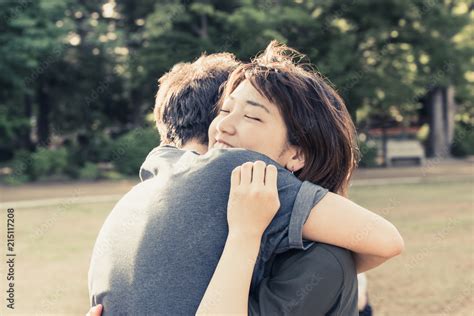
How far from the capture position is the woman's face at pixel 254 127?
6.30 ft

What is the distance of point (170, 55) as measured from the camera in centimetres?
2556

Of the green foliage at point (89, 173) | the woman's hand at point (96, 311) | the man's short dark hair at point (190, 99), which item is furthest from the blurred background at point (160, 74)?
the woman's hand at point (96, 311)

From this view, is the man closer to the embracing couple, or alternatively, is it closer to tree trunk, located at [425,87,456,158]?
the embracing couple

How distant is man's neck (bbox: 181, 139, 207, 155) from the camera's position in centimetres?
223

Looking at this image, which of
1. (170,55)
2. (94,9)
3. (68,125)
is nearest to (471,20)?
(170,55)

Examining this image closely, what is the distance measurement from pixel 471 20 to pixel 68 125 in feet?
55.4

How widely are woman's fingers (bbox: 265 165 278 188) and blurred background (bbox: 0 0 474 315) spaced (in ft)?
43.6

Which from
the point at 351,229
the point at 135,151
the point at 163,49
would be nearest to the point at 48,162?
the point at 135,151

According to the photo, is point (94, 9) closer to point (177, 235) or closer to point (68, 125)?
point (68, 125)

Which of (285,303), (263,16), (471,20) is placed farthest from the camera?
(471,20)

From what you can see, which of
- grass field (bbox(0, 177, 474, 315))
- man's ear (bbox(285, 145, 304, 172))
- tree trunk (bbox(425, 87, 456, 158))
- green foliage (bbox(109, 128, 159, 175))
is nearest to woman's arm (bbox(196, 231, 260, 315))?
man's ear (bbox(285, 145, 304, 172))

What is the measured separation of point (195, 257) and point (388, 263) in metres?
8.14

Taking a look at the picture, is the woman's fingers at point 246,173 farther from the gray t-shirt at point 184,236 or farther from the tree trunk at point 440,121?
the tree trunk at point 440,121

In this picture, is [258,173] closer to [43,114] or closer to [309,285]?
[309,285]
